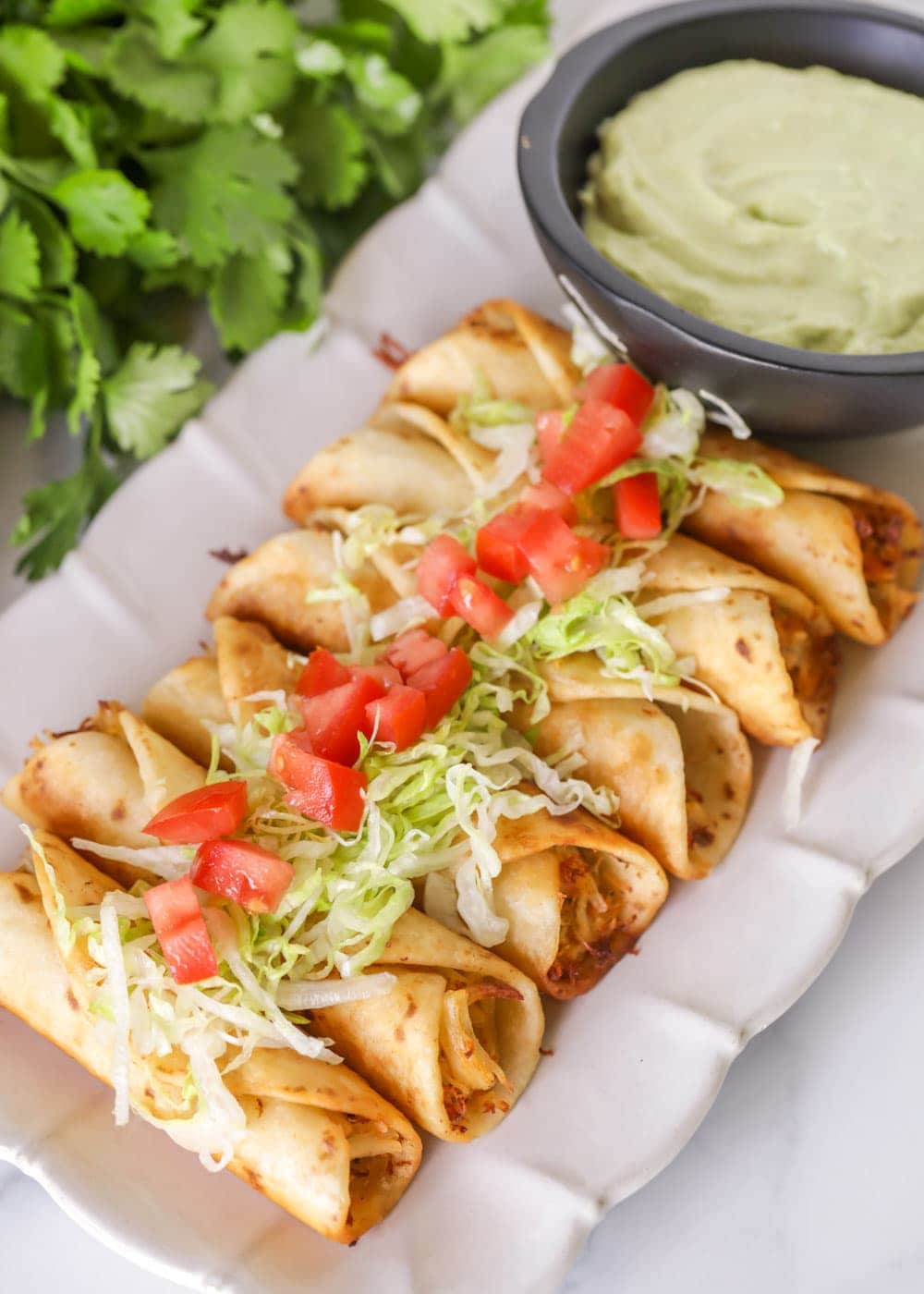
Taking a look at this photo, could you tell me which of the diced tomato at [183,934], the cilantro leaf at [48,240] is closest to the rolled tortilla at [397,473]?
the cilantro leaf at [48,240]

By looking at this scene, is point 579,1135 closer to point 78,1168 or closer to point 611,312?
point 78,1168

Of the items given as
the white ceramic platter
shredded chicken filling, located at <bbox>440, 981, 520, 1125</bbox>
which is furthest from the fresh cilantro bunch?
shredded chicken filling, located at <bbox>440, 981, 520, 1125</bbox>

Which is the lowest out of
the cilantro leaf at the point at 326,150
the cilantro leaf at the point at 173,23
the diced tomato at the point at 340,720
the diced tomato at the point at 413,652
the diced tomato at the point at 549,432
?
the diced tomato at the point at 413,652

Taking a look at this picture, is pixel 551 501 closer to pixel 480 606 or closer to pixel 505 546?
pixel 505 546

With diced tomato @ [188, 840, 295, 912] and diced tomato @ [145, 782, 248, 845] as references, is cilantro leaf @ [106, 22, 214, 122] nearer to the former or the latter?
diced tomato @ [145, 782, 248, 845]

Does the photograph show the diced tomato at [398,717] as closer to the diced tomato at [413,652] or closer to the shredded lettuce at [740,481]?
the diced tomato at [413,652]

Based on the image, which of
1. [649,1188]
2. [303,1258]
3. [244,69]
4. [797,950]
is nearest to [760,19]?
[244,69]

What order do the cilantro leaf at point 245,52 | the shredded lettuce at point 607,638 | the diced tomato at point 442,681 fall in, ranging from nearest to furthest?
the diced tomato at point 442,681, the shredded lettuce at point 607,638, the cilantro leaf at point 245,52
